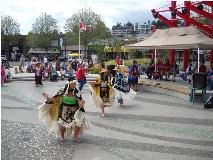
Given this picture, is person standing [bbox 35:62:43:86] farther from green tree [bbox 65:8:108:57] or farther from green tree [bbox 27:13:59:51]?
green tree [bbox 27:13:59:51]

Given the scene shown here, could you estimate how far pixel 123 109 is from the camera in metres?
14.7

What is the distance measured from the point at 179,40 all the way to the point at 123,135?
35.4ft

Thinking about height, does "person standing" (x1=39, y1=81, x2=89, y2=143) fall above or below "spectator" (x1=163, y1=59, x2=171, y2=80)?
below

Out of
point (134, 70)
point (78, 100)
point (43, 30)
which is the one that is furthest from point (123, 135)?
point (43, 30)

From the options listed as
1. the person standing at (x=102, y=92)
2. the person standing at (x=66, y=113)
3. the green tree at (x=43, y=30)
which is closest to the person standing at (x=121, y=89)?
the person standing at (x=102, y=92)

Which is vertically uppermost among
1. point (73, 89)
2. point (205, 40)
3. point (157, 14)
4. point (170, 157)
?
point (157, 14)

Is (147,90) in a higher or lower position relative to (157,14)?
lower

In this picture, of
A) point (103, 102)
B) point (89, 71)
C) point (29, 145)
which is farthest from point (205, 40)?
point (89, 71)

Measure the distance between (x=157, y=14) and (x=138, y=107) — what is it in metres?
12.6

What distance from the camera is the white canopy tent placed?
708 inches

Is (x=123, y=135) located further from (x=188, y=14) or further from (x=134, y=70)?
(x=188, y=14)

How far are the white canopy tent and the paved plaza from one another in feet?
12.0

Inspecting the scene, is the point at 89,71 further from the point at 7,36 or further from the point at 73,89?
the point at 7,36

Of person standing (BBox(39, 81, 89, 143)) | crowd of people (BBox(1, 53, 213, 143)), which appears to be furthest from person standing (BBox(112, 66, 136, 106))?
person standing (BBox(39, 81, 89, 143))
